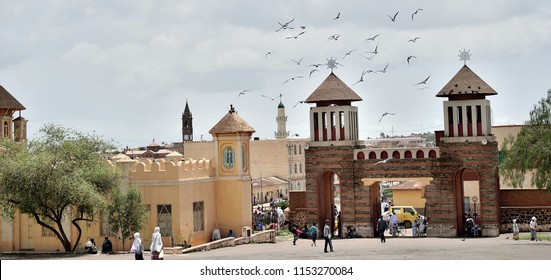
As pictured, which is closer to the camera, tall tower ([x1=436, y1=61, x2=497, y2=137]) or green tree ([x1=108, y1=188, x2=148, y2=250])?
green tree ([x1=108, y1=188, x2=148, y2=250])

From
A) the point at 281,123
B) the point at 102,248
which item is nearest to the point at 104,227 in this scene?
the point at 102,248

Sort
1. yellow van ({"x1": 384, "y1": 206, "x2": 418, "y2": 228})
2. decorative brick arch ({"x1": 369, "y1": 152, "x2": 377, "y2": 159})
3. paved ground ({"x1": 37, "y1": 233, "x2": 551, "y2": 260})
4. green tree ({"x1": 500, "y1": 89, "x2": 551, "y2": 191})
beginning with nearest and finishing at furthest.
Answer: paved ground ({"x1": 37, "y1": 233, "x2": 551, "y2": 260}), green tree ({"x1": 500, "y1": 89, "x2": 551, "y2": 191}), decorative brick arch ({"x1": 369, "y1": 152, "x2": 377, "y2": 159}), yellow van ({"x1": 384, "y1": 206, "x2": 418, "y2": 228})

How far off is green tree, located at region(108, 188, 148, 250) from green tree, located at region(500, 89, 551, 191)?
14.6 m

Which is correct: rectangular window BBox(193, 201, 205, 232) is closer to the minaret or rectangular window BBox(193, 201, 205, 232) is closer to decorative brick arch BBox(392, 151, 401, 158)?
decorative brick arch BBox(392, 151, 401, 158)

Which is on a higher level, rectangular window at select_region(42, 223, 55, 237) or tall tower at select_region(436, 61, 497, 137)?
tall tower at select_region(436, 61, 497, 137)

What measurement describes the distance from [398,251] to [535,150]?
354 inches

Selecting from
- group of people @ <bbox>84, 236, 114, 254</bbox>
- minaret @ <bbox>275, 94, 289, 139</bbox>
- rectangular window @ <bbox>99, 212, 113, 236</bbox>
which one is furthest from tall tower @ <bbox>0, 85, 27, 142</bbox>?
minaret @ <bbox>275, 94, 289, 139</bbox>

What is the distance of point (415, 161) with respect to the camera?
143 ft

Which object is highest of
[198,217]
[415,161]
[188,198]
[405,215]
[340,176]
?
[415,161]

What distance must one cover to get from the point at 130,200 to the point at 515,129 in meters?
25.8

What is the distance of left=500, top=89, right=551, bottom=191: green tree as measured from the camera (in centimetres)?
3850

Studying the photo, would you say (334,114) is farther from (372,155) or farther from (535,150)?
(535,150)

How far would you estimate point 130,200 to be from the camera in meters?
37.5
